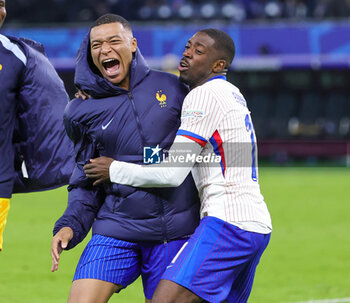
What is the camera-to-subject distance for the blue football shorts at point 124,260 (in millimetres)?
4004

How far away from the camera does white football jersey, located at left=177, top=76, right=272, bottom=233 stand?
380 cm

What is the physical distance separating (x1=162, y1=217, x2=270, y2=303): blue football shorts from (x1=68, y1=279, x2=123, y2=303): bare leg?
0.39m

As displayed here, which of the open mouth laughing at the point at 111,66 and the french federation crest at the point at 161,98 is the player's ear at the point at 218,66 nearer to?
the french federation crest at the point at 161,98

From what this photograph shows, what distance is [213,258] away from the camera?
12.4 feet

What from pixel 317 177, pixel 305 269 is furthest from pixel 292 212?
pixel 317 177

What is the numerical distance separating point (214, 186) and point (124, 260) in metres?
0.66

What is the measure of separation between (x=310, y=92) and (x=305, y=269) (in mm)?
16621

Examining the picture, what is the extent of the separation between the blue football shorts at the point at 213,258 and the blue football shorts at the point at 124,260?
0.30 m

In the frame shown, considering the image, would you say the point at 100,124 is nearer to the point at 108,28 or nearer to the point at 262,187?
the point at 108,28

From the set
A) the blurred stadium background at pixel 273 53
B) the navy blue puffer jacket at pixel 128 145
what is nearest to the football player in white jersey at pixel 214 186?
the navy blue puffer jacket at pixel 128 145

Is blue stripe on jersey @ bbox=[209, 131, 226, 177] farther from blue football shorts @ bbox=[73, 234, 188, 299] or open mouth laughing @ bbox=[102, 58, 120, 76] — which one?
open mouth laughing @ bbox=[102, 58, 120, 76]

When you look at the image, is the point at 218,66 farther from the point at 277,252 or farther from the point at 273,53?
the point at 273,53

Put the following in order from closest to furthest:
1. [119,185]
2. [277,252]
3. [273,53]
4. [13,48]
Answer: [119,185]
[13,48]
[277,252]
[273,53]

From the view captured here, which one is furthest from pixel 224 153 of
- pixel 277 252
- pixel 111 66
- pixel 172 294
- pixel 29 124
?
pixel 277 252
